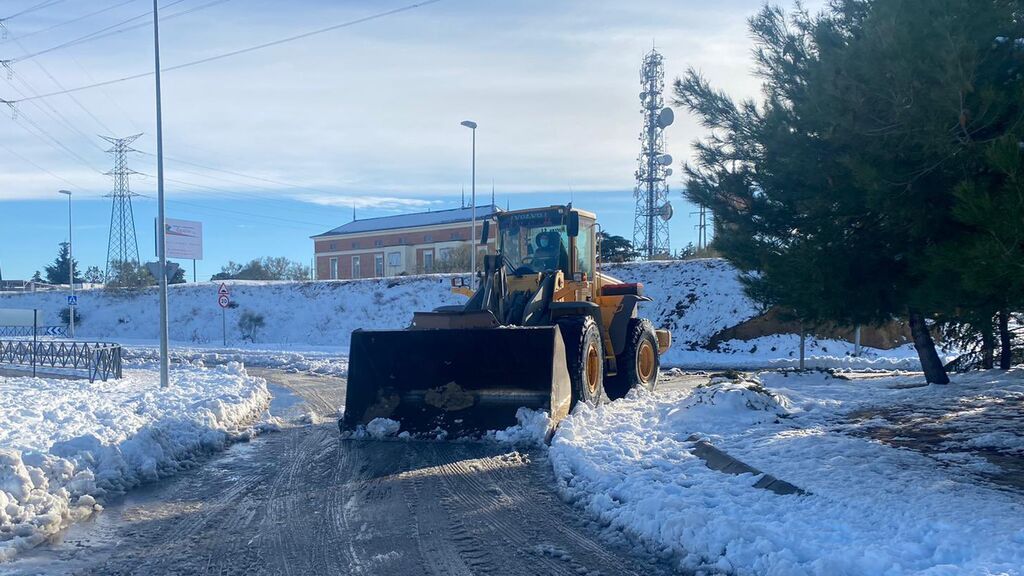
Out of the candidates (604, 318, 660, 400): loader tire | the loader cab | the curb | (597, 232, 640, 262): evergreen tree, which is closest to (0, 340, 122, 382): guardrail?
the loader cab

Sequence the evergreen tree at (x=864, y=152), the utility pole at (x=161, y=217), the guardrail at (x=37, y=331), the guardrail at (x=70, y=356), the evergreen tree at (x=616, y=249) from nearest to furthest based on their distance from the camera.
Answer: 1. the evergreen tree at (x=864, y=152)
2. the utility pole at (x=161, y=217)
3. the guardrail at (x=70, y=356)
4. the evergreen tree at (x=616, y=249)
5. the guardrail at (x=37, y=331)

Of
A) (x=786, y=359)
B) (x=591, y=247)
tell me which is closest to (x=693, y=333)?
(x=786, y=359)

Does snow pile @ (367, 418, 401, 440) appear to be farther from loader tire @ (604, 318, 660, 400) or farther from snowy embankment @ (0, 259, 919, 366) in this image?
snowy embankment @ (0, 259, 919, 366)

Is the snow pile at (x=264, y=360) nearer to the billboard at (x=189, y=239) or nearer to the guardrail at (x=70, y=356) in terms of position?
the guardrail at (x=70, y=356)

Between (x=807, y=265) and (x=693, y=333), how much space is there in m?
22.6

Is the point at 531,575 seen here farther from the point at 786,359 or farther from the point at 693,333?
the point at 693,333

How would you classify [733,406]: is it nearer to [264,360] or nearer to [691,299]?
[264,360]

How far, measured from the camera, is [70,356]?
22547 millimetres

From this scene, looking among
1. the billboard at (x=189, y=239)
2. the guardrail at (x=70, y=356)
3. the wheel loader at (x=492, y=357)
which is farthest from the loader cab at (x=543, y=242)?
the billboard at (x=189, y=239)

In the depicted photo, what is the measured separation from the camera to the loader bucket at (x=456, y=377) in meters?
10.0

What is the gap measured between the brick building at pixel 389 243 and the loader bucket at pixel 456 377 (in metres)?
48.9

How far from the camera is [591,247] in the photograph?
13.6 meters

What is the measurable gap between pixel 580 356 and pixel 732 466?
12.4ft

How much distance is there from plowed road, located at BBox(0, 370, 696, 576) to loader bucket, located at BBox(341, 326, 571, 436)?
89 cm
